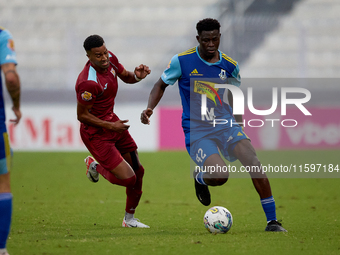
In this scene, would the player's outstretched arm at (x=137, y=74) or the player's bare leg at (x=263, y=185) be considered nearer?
the player's bare leg at (x=263, y=185)

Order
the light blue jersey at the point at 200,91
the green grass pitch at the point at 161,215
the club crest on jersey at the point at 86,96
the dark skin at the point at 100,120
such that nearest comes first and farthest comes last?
the green grass pitch at the point at 161,215
the club crest on jersey at the point at 86,96
the dark skin at the point at 100,120
the light blue jersey at the point at 200,91

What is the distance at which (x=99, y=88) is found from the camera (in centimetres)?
579

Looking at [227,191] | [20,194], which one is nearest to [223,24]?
[227,191]

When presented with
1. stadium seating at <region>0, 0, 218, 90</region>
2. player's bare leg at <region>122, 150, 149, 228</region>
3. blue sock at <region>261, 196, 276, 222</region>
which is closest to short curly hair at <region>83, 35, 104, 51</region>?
player's bare leg at <region>122, 150, 149, 228</region>

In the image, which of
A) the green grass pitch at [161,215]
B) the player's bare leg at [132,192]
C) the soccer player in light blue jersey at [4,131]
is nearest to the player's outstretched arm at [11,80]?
the soccer player in light blue jersey at [4,131]

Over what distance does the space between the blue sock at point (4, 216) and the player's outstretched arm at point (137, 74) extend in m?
2.60

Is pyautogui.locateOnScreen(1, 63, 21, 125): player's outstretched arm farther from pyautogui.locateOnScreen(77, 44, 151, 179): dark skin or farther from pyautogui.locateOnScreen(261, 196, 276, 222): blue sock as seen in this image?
pyautogui.locateOnScreen(261, 196, 276, 222): blue sock

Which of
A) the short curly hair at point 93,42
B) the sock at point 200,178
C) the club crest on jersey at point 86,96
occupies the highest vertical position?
the short curly hair at point 93,42

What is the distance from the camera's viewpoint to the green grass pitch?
Result: 4.67 m

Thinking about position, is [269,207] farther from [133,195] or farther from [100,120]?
[100,120]

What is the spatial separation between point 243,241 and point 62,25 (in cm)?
1616

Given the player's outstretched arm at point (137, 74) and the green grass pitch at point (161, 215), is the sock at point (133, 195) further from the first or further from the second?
the player's outstretched arm at point (137, 74)

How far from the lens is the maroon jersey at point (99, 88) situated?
5.65 m

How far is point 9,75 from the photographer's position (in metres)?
4.02
